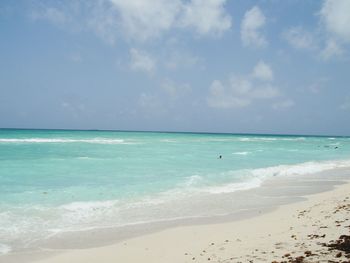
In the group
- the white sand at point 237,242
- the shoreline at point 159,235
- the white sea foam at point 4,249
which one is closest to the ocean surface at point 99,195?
the white sea foam at point 4,249

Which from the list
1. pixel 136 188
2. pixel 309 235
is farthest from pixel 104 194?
pixel 309 235

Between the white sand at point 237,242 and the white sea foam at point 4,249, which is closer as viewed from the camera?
the white sand at point 237,242

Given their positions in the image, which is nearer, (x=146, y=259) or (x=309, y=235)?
(x=146, y=259)

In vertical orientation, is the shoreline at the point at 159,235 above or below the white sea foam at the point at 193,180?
below

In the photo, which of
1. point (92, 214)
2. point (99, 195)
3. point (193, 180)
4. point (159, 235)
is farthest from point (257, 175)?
point (159, 235)

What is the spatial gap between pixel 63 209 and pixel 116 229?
2.78m

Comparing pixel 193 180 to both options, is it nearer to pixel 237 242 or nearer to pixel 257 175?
pixel 257 175

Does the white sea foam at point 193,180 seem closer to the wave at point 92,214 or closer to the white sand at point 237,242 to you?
the wave at point 92,214

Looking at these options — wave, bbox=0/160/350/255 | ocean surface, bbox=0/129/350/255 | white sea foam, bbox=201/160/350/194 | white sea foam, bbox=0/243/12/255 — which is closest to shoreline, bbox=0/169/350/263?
white sea foam, bbox=0/243/12/255

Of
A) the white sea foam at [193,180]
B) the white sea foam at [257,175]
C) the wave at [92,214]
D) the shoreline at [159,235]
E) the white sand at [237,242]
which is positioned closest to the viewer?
the white sand at [237,242]

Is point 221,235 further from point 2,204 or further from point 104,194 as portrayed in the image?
point 2,204

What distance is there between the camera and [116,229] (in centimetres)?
973

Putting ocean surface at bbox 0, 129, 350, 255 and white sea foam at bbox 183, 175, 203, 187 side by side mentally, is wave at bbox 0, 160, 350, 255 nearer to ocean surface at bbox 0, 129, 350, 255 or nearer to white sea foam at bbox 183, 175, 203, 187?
ocean surface at bbox 0, 129, 350, 255

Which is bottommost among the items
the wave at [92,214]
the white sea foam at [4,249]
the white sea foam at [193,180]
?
the white sea foam at [4,249]
